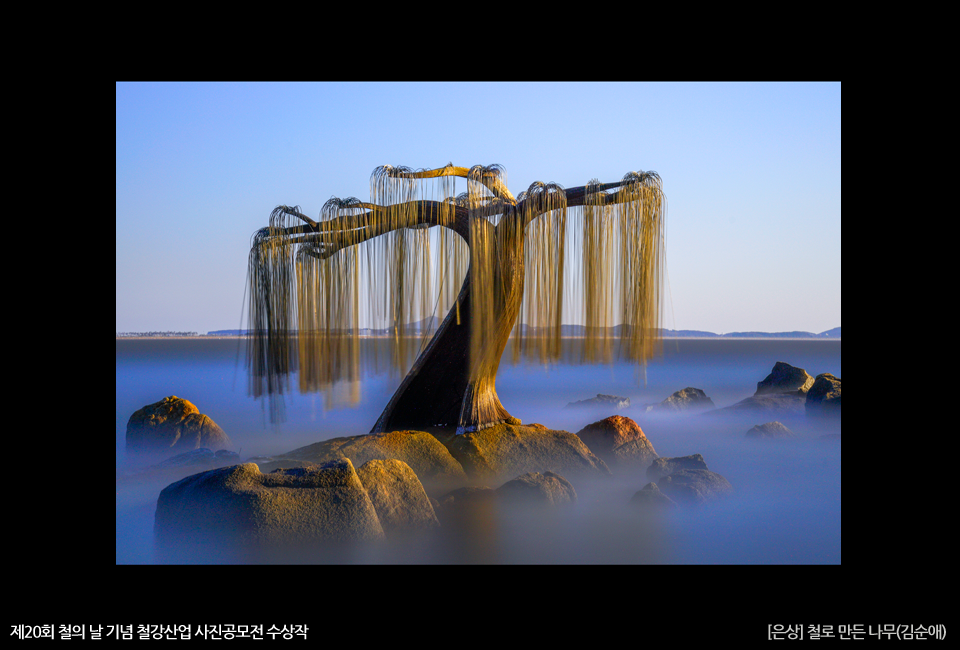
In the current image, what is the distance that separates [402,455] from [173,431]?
16.1 ft

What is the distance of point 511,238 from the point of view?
24.1ft

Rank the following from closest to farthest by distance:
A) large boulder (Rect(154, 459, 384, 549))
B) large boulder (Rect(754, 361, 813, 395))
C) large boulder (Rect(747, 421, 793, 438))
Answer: large boulder (Rect(154, 459, 384, 549)) → large boulder (Rect(747, 421, 793, 438)) → large boulder (Rect(754, 361, 813, 395))

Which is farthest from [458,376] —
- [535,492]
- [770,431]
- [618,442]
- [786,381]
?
[786,381]

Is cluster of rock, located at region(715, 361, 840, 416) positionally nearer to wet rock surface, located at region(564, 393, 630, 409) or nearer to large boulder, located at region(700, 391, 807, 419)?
large boulder, located at region(700, 391, 807, 419)

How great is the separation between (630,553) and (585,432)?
3.64m

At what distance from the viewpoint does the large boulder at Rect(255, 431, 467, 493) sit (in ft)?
23.2

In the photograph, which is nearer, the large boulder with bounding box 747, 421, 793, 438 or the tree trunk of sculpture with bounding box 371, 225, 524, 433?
the tree trunk of sculpture with bounding box 371, 225, 524, 433

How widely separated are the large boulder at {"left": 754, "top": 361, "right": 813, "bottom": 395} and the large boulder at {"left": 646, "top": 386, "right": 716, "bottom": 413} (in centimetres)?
134

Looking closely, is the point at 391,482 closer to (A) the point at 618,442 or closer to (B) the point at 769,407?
(A) the point at 618,442

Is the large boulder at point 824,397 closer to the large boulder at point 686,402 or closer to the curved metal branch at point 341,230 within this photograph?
the large boulder at point 686,402

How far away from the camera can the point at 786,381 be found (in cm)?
1485

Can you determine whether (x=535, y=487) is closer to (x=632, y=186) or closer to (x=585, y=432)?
(x=585, y=432)

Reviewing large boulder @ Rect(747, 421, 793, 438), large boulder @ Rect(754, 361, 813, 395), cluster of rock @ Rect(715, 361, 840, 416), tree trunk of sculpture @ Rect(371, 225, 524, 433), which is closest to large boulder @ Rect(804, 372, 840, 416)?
cluster of rock @ Rect(715, 361, 840, 416)

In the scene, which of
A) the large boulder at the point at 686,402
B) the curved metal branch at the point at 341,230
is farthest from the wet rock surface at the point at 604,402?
the curved metal branch at the point at 341,230
